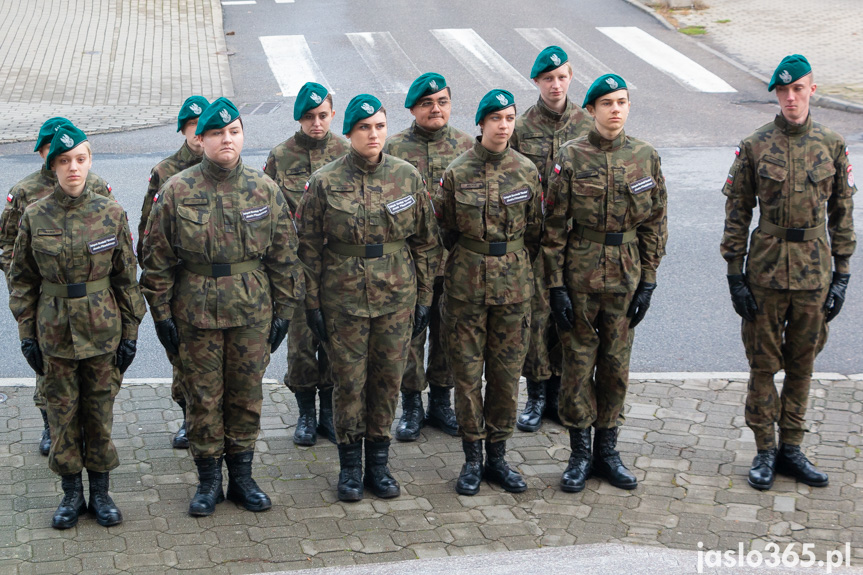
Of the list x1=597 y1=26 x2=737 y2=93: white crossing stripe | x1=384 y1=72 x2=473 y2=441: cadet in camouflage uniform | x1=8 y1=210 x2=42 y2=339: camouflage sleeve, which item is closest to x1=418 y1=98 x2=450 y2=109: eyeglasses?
x1=384 y1=72 x2=473 y2=441: cadet in camouflage uniform

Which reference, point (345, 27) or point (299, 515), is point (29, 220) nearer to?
point (299, 515)

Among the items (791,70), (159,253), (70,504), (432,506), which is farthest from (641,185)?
(70,504)

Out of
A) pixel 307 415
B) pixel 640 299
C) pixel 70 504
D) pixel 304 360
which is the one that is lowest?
pixel 307 415

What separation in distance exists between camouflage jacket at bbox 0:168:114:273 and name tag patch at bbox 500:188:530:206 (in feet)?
7.78

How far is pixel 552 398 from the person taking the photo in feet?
24.3

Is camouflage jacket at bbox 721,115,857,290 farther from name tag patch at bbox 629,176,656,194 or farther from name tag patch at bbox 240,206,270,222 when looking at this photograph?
name tag patch at bbox 240,206,270,222

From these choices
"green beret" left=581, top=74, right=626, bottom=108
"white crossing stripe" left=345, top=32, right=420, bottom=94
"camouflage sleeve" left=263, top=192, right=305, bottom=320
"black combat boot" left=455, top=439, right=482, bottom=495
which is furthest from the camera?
"white crossing stripe" left=345, top=32, right=420, bottom=94

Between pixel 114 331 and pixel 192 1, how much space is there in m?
19.2

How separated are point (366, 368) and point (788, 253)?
8.60ft

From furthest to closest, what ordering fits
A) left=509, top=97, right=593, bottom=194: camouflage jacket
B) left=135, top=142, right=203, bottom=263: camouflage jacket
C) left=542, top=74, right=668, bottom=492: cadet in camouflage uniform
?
left=509, top=97, right=593, bottom=194: camouflage jacket → left=135, top=142, right=203, bottom=263: camouflage jacket → left=542, top=74, right=668, bottom=492: cadet in camouflage uniform

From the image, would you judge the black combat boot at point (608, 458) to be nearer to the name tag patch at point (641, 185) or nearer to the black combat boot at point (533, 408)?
the black combat boot at point (533, 408)

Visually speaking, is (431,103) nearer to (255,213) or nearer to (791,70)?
(255,213)

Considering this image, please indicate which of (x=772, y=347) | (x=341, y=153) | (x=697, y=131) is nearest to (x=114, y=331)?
(x=341, y=153)

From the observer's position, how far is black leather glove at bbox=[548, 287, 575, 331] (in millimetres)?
6266
